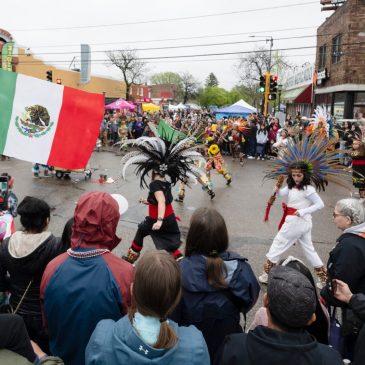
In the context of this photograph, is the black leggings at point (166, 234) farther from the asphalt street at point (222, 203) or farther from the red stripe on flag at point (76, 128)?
the asphalt street at point (222, 203)

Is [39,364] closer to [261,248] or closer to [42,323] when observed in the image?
[42,323]

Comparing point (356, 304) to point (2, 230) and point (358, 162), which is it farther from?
point (358, 162)

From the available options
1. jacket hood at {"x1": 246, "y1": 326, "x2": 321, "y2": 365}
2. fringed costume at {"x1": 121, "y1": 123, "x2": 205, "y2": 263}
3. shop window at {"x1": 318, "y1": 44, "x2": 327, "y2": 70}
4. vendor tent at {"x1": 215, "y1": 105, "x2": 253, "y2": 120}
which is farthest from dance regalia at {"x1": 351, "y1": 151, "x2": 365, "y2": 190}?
shop window at {"x1": 318, "y1": 44, "x2": 327, "y2": 70}

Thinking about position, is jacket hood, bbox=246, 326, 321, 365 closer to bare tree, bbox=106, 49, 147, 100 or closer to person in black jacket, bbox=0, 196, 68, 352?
person in black jacket, bbox=0, 196, 68, 352

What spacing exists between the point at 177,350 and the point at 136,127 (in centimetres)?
2067

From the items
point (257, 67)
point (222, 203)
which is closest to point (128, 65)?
point (257, 67)

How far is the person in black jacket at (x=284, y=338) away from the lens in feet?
5.61

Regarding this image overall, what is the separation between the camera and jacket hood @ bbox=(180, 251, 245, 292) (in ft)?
7.79

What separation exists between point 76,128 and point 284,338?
3484 millimetres

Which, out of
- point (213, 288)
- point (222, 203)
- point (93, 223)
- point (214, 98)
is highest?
point (214, 98)

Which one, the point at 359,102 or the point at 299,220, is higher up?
the point at 359,102

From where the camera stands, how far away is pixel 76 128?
15.0 feet

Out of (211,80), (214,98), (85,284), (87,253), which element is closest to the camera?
(85,284)

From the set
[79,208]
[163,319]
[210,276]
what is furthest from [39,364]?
[210,276]
